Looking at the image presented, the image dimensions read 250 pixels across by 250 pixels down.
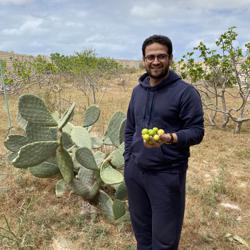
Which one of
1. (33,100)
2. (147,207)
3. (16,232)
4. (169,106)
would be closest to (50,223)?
(16,232)

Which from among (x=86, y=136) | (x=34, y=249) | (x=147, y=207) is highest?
(x=86, y=136)

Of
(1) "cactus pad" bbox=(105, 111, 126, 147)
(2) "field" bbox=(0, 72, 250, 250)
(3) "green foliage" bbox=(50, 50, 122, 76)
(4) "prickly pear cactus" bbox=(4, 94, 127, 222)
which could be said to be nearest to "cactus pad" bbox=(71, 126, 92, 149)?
(4) "prickly pear cactus" bbox=(4, 94, 127, 222)

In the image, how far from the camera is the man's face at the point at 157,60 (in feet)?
6.69

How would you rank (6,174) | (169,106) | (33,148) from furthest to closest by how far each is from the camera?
(6,174) → (33,148) → (169,106)

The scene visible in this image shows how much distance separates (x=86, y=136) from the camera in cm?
361

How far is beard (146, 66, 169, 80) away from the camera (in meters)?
2.05

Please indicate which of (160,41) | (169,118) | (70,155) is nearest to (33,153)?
(70,155)

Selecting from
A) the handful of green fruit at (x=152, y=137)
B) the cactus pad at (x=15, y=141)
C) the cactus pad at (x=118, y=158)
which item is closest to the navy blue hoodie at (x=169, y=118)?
the handful of green fruit at (x=152, y=137)

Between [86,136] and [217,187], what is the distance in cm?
174

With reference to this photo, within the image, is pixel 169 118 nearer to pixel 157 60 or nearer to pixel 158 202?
pixel 157 60

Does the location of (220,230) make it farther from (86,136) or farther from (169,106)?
(169,106)

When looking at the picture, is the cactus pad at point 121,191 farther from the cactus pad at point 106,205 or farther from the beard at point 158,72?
the beard at point 158,72

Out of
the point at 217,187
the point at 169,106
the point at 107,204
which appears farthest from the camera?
the point at 217,187

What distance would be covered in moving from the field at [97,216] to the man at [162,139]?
98 centimetres
